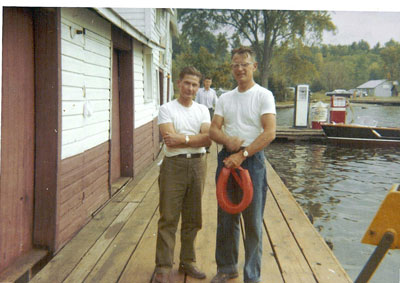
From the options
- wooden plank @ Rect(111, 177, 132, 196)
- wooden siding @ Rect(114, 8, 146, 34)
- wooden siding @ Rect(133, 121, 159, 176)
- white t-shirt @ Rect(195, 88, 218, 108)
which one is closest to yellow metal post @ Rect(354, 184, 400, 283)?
wooden plank @ Rect(111, 177, 132, 196)

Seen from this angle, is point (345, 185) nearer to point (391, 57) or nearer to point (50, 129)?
point (391, 57)

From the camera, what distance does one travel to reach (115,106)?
6012 mm

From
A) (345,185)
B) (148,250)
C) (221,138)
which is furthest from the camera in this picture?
(345,185)

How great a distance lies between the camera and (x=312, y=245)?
11.6 ft

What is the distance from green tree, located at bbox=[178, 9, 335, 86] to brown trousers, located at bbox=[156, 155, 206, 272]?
151 centimetres

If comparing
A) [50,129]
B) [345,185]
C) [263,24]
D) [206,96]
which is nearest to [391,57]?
[263,24]

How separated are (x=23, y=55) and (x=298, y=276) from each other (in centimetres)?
260

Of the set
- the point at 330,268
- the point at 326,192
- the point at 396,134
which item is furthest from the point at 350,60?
the point at 396,134

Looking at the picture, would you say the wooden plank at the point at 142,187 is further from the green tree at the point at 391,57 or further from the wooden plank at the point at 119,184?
the green tree at the point at 391,57

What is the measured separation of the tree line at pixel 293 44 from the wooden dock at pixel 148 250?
166cm

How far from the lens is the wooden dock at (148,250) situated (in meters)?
2.88

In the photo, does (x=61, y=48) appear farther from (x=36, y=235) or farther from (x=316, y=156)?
(x=316, y=156)

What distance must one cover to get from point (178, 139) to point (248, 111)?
1.67 ft

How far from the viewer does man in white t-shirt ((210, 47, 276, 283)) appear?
2.63 metres
